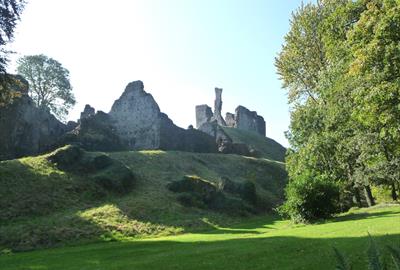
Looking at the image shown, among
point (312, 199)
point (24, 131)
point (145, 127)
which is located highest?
point (145, 127)

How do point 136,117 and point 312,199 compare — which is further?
point 136,117

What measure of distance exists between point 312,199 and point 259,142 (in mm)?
74831

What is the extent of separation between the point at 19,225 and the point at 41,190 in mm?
8159

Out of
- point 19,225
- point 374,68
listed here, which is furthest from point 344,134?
point 19,225

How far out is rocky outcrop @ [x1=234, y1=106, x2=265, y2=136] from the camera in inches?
4781

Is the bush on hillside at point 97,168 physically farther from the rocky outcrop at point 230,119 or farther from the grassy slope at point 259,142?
the rocky outcrop at point 230,119

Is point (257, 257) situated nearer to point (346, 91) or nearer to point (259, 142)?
point (346, 91)

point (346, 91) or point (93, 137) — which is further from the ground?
Answer: point (93, 137)

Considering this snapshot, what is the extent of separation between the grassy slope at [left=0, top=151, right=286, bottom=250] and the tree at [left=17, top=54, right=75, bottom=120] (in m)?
45.1

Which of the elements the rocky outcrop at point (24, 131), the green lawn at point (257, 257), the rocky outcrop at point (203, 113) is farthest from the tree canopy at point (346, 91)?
the rocky outcrop at point (203, 113)

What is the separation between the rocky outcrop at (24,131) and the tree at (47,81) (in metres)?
23.9

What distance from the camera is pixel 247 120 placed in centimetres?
12238

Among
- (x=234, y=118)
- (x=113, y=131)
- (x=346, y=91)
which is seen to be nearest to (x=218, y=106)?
(x=234, y=118)

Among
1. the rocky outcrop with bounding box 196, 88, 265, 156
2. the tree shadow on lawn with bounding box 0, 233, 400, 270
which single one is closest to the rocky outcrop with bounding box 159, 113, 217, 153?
the rocky outcrop with bounding box 196, 88, 265, 156
